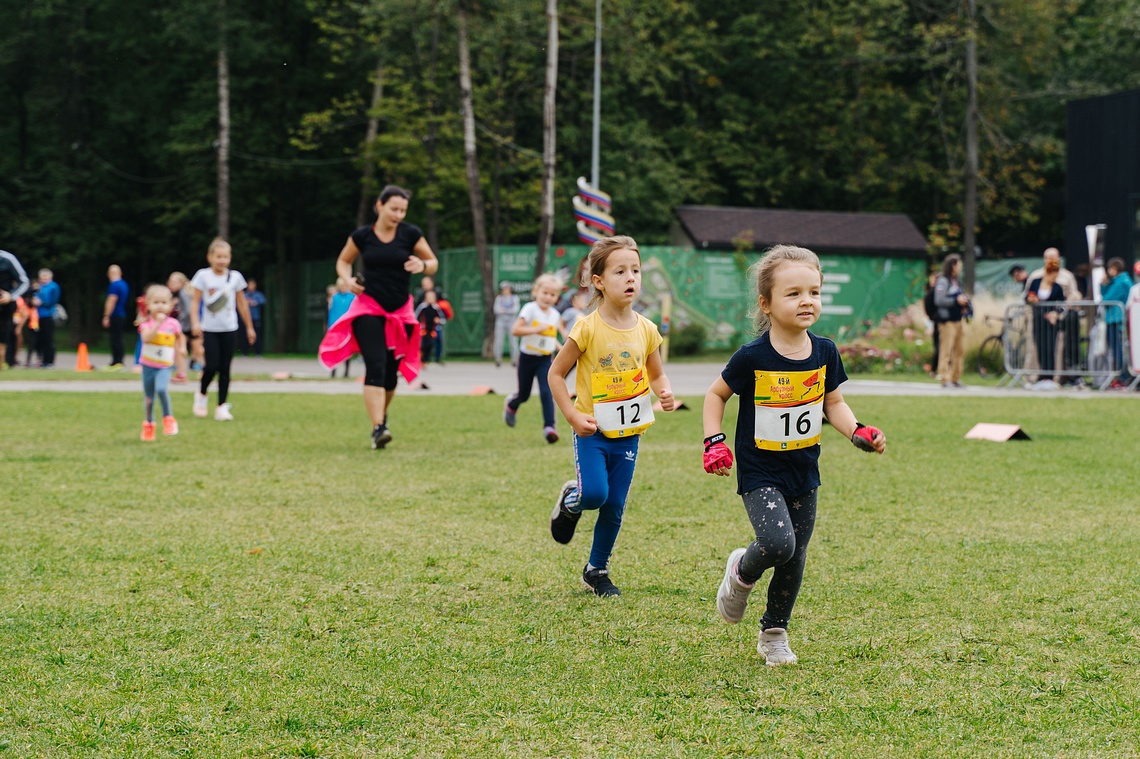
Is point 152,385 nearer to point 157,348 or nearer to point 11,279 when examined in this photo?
point 157,348

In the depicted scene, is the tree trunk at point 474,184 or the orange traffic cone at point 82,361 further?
the tree trunk at point 474,184

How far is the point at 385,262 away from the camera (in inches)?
454

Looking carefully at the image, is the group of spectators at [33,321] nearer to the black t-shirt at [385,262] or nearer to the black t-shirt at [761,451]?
the black t-shirt at [385,262]

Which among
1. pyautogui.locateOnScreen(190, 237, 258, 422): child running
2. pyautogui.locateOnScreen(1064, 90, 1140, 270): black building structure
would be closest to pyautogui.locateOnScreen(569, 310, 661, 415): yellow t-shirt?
pyautogui.locateOnScreen(190, 237, 258, 422): child running

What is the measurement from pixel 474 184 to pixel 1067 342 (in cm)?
1877

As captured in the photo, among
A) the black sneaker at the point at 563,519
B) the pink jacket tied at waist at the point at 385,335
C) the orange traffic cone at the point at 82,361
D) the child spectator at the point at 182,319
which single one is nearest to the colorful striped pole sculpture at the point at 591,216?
the child spectator at the point at 182,319

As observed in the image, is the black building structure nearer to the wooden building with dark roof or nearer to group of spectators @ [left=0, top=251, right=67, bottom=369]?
the wooden building with dark roof

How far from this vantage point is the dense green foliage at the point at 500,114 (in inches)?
1545

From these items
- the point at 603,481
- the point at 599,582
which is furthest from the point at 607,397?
the point at 599,582

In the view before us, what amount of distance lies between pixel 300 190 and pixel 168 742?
42.0m

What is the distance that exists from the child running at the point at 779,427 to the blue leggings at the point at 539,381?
7772 mm

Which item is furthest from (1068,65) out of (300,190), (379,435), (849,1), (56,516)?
(56,516)

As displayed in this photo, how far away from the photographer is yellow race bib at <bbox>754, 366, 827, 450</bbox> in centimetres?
475

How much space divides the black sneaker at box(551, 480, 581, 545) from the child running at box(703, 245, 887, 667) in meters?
1.38
